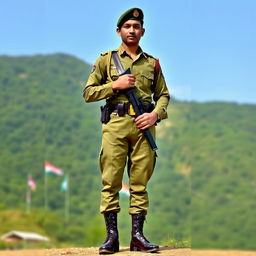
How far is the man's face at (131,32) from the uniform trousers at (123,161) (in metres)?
0.66

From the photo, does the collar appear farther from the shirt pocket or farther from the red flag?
the red flag

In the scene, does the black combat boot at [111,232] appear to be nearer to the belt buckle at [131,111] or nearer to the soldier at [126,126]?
the soldier at [126,126]

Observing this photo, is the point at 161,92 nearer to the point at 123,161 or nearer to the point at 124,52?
the point at 124,52

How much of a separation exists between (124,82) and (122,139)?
0.49 meters

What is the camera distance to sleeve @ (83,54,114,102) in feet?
18.8

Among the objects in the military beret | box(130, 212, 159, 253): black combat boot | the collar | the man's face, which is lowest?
box(130, 212, 159, 253): black combat boot

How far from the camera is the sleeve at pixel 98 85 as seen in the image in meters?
5.74

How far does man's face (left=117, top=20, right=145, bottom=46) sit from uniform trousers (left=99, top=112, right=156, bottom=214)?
661 millimetres

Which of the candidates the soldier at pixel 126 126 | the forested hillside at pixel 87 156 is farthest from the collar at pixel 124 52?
the forested hillside at pixel 87 156

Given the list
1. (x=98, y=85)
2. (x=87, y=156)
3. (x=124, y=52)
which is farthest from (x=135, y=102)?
(x=87, y=156)

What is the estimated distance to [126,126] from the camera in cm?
575

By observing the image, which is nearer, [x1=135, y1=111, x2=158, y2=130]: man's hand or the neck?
[x1=135, y1=111, x2=158, y2=130]: man's hand

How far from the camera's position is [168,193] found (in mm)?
56344

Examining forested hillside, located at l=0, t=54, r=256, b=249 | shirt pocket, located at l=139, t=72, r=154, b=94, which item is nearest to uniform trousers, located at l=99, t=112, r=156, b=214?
shirt pocket, located at l=139, t=72, r=154, b=94
